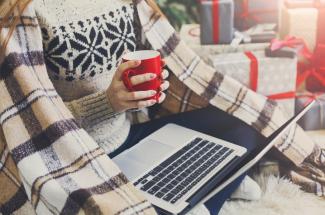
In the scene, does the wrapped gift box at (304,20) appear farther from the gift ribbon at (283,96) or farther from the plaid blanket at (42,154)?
the plaid blanket at (42,154)

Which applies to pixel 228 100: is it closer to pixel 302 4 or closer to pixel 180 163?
pixel 180 163

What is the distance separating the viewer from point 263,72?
51.9 inches

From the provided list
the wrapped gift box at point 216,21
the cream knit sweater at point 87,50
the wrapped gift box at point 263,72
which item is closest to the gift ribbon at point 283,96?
the wrapped gift box at point 263,72

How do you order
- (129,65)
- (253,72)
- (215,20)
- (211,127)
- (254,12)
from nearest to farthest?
(129,65) < (211,127) < (253,72) < (215,20) < (254,12)

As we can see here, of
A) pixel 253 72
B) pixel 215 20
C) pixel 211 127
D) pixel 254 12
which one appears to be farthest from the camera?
pixel 254 12

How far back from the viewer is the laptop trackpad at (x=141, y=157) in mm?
971

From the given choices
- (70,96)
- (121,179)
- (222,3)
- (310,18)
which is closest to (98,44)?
(70,96)

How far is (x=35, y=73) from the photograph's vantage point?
0.91 m

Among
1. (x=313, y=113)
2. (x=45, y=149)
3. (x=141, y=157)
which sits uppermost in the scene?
(x=45, y=149)

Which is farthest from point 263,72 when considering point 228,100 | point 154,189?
point 154,189

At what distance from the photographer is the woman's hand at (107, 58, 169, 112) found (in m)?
0.84

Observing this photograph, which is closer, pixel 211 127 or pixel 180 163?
pixel 180 163

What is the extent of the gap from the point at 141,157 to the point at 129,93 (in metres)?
0.19

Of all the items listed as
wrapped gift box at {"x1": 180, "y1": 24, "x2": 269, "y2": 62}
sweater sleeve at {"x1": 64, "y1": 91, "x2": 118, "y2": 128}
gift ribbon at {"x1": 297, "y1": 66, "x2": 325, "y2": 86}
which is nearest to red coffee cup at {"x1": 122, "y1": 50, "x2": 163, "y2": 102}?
sweater sleeve at {"x1": 64, "y1": 91, "x2": 118, "y2": 128}
